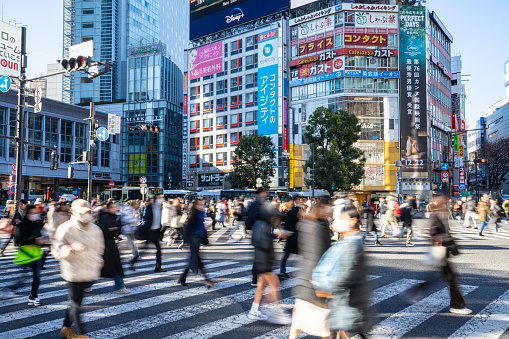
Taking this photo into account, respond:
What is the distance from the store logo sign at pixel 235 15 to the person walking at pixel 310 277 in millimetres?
66382

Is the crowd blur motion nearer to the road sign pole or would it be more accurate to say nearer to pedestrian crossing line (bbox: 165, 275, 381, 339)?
pedestrian crossing line (bbox: 165, 275, 381, 339)

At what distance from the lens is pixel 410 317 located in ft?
19.3

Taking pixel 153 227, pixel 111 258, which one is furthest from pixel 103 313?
pixel 153 227

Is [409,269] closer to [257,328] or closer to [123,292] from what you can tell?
[257,328]

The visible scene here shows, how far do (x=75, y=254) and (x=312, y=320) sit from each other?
2.88 metres

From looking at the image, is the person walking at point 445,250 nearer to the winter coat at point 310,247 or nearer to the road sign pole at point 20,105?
the winter coat at point 310,247

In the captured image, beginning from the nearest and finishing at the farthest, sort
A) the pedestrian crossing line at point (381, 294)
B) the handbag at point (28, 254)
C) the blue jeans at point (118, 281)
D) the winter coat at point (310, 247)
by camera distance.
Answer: the winter coat at point (310, 247)
the pedestrian crossing line at point (381, 294)
the handbag at point (28, 254)
the blue jeans at point (118, 281)

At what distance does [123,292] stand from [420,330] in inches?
202

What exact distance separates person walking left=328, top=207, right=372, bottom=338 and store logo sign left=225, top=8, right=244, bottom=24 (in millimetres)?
67622

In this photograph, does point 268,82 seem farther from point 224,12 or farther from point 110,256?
point 110,256

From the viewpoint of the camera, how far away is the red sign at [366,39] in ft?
175

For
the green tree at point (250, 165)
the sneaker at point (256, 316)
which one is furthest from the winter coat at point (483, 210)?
the green tree at point (250, 165)

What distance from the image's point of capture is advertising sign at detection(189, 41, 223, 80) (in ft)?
225

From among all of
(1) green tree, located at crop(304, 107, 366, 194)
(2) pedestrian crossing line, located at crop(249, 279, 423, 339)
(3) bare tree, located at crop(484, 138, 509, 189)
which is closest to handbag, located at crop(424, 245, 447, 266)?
(2) pedestrian crossing line, located at crop(249, 279, 423, 339)
